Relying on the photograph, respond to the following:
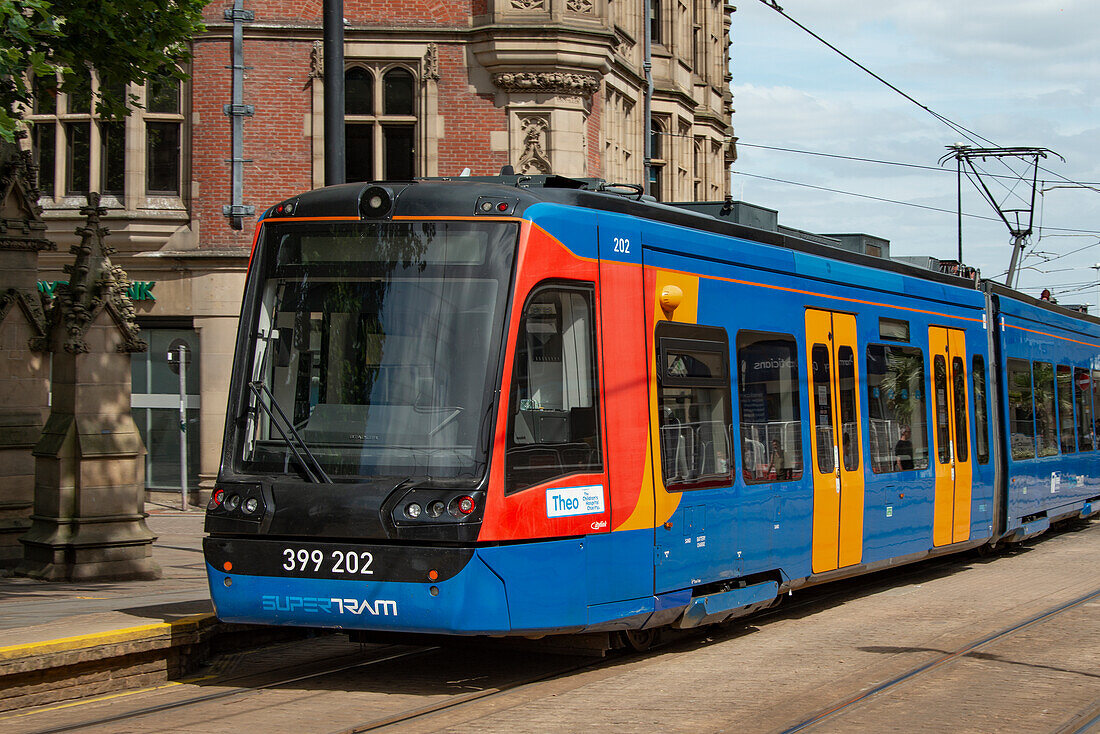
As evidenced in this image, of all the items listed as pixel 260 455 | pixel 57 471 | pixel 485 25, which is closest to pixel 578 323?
pixel 260 455

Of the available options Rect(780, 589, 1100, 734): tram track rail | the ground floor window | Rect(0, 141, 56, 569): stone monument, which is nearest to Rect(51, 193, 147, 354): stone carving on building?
Rect(0, 141, 56, 569): stone monument

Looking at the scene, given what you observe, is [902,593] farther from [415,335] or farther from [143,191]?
[143,191]

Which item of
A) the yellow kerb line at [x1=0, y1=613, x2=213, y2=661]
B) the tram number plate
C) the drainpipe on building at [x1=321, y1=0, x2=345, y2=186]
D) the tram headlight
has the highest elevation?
the drainpipe on building at [x1=321, y1=0, x2=345, y2=186]

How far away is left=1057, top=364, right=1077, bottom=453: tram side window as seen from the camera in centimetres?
1842

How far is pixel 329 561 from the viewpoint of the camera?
7832 millimetres

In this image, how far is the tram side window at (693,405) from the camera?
917 centimetres

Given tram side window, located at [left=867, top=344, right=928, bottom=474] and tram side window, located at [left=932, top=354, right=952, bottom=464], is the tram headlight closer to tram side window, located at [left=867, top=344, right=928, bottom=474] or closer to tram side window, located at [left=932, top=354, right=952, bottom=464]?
tram side window, located at [left=867, top=344, right=928, bottom=474]

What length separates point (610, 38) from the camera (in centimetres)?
2341

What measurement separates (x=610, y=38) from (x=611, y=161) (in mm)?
2405

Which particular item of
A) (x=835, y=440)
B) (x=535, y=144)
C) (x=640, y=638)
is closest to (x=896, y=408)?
(x=835, y=440)

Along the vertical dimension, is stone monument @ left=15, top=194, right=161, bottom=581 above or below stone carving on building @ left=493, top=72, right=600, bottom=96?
below

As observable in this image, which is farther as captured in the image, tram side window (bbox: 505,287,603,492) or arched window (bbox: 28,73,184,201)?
arched window (bbox: 28,73,184,201)

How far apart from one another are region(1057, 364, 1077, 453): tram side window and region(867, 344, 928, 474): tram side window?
5.86 meters

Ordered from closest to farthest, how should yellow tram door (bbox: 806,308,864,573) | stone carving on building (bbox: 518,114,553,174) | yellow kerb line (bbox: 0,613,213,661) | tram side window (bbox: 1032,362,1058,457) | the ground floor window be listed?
yellow kerb line (bbox: 0,613,213,661)
yellow tram door (bbox: 806,308,864,573)
tram side window (bbox: 1032,362,1058,457)
stone carving on building (bbox: 518,114,553,174)
the ground floor window
